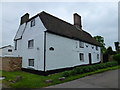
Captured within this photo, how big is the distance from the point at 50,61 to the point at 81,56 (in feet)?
24.5

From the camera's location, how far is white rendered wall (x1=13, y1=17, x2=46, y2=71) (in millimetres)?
12579

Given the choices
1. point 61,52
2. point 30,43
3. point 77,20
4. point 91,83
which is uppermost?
point 77,20

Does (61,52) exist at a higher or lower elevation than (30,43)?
lower

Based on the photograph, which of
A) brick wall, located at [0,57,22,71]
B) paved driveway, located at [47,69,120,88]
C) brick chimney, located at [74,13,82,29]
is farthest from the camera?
brick chimney, located at [74,13,82,29]

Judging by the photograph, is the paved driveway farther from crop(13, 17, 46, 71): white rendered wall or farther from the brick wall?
the brick wall

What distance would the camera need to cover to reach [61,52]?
46.3ft

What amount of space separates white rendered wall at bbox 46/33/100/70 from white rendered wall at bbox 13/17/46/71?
798 mm

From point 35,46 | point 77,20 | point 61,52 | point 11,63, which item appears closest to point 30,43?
point 35,46

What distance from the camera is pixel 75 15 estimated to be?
2298 cm

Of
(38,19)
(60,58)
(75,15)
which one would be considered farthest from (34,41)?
(75,15)

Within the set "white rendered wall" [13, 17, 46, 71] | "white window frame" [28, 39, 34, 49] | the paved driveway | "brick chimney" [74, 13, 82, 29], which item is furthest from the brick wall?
"brick chimney" [74, 13, 82, 29]

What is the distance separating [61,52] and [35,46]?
3342 millimetres

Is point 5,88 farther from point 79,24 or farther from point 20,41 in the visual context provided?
point 79,24

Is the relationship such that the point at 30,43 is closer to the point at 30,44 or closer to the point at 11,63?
the point at 30,44
